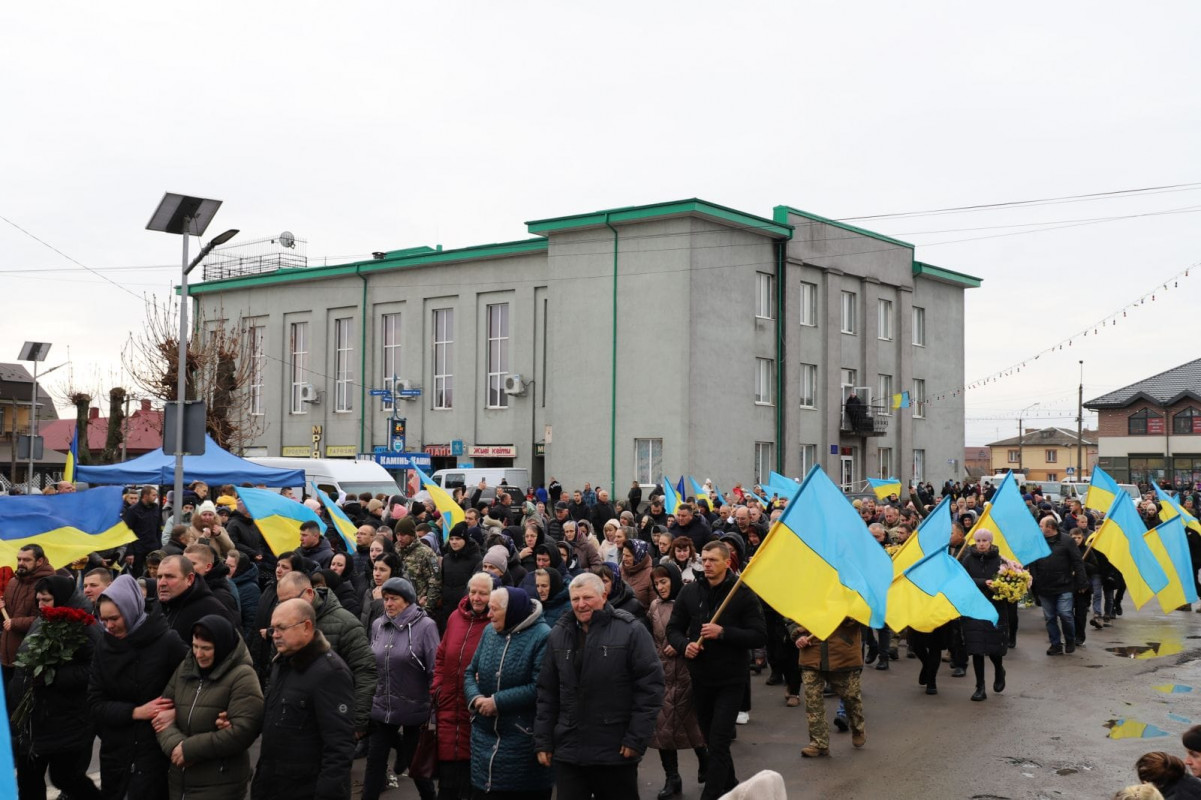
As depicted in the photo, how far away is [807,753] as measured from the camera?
9.43m

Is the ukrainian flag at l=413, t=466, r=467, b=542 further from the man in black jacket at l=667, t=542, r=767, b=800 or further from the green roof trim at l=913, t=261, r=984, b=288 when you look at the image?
the green roof trim at l=913, t=261, r=984, b=288

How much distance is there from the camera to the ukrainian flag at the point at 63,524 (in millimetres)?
11352

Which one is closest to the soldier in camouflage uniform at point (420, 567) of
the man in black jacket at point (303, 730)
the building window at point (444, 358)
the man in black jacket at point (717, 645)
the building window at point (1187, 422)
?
the man in black jacket at point (717, 645)

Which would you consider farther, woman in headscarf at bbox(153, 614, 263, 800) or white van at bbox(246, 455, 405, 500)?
white van at bbox(246, 455, 405, 500)

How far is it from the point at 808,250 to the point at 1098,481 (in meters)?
23.5

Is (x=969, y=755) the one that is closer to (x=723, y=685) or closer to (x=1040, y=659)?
(x=723, y=685)

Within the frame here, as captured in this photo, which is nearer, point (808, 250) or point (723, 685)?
point (723, 685)

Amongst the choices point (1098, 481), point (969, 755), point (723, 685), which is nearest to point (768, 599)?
point (723, 685)

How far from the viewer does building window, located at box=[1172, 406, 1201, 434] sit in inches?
2457

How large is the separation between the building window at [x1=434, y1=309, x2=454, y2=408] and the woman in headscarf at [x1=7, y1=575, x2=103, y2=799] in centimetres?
3713

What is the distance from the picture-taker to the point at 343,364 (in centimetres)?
4756


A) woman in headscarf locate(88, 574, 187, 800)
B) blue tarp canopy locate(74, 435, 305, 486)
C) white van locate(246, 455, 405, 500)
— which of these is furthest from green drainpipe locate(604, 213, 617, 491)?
woman in headscarf locate(88, 574, 187, 800)

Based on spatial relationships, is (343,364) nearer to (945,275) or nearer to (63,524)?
(945,275)

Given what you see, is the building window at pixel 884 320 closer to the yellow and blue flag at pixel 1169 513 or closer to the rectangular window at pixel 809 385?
the rectangular window at pixel 809 385
